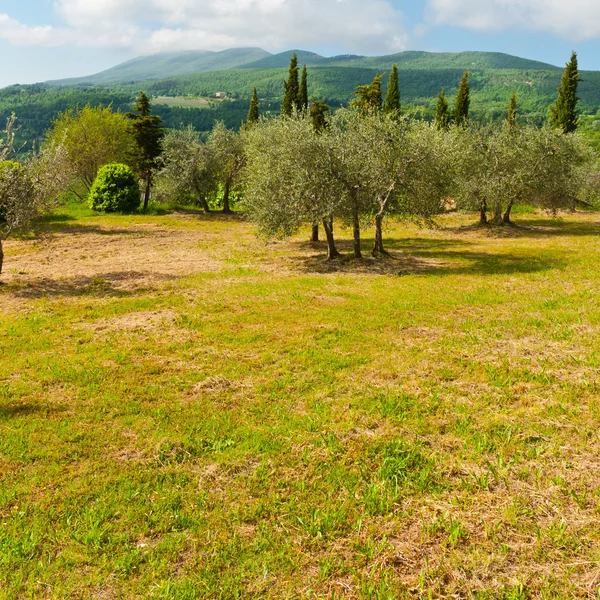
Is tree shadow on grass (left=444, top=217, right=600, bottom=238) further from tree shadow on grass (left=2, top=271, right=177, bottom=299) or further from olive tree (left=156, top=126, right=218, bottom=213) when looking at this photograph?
tree shadow on grass (left=2, top=271, right=177, bottom=299)

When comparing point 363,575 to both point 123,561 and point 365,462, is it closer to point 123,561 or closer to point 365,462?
point 365,462

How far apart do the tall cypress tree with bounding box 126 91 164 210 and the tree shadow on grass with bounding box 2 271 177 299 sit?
2624 cm

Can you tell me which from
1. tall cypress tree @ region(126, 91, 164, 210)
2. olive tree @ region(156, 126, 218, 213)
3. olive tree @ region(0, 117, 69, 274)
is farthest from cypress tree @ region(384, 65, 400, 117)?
olive tree @ region(0, 117, 69, 274)

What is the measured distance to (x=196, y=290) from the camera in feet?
54.0

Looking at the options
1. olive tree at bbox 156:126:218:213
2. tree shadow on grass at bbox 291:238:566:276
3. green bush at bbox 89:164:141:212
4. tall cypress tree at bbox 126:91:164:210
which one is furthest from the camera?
tall cypress tree at bbox 126:91:164:210

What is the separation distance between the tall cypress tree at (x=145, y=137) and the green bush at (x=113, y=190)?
2.39 m

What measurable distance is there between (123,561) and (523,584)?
4272 mm

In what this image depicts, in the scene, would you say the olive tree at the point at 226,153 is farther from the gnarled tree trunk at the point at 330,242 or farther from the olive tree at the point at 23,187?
the olive tree at the point at 23,187

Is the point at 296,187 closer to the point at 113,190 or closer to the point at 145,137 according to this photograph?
the point at 113,190

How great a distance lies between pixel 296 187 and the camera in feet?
65.8

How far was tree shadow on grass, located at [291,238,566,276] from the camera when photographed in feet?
66.0

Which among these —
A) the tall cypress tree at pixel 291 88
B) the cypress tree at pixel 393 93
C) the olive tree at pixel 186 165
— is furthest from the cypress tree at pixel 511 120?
the olive tree at pixel 186 165

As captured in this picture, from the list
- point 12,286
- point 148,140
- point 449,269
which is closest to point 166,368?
point 12,286

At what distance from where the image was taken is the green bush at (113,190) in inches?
1576
